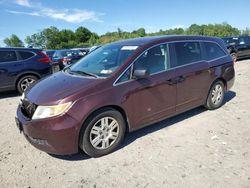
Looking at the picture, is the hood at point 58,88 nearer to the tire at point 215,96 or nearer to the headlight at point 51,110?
the headlight at point 51,110

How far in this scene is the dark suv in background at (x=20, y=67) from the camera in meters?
7.97

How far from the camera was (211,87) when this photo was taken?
17.9 feet

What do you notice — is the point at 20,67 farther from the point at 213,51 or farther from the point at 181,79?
the point at 213,51

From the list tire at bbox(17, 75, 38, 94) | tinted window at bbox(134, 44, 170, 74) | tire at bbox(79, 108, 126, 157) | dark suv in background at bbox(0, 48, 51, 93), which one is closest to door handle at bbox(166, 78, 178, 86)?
tinted window at bbox(134, 44, 170, 74)

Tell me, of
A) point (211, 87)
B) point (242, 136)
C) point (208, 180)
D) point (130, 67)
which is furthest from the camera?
point (211, 87)

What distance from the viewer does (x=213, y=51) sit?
18.3ft

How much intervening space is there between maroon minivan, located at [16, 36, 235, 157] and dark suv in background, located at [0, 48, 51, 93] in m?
4.19

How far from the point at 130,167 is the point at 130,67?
1548 mm

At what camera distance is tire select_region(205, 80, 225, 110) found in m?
5.50

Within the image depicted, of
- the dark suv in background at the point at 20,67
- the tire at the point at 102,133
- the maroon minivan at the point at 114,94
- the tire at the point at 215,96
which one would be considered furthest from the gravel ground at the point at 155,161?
the dark suv in background at the point at 20,67

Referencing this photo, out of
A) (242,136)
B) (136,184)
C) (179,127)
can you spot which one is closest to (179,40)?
(179,127)

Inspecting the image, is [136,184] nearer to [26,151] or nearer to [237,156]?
[237,156]

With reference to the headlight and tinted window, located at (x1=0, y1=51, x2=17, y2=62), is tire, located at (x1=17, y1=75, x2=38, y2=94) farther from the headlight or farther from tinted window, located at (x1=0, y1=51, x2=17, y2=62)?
the headlight

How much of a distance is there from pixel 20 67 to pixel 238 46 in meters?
13.1
